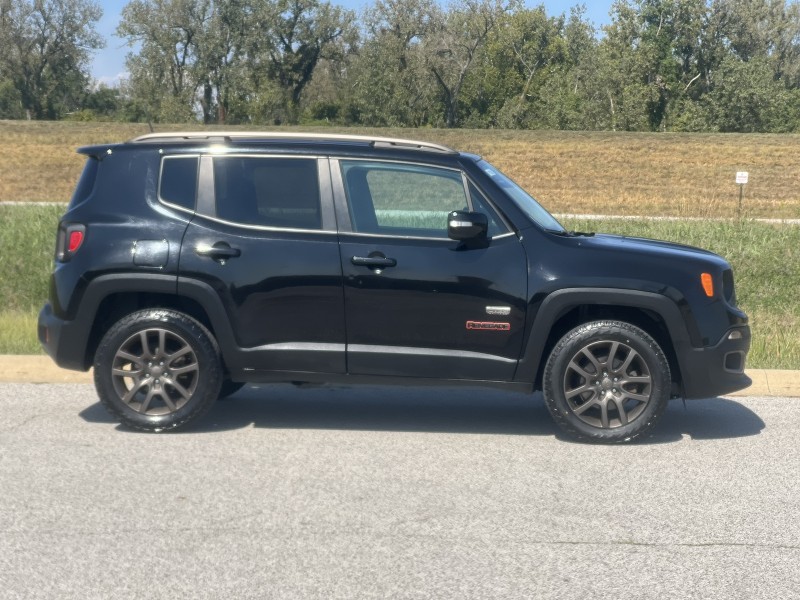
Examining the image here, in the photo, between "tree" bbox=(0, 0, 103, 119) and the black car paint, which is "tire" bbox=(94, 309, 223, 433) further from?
"tree" bbox=(0, 0, 103, 119)

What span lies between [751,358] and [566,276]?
10.9 ft

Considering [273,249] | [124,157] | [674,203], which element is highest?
[124,157]

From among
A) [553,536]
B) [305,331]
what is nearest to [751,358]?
[305,331]

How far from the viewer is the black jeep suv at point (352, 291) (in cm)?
705

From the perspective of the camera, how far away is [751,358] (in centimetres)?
970

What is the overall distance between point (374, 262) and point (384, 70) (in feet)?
251

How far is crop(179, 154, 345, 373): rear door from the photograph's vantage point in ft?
23.5

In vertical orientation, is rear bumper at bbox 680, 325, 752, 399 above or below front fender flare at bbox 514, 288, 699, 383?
below

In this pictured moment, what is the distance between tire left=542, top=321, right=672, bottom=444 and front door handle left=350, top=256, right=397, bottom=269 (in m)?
1.12

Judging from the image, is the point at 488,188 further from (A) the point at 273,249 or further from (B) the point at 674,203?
(B) the point at 674,203

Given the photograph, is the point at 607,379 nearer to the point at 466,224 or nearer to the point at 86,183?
the point at 466,224

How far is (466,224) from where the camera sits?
6.97 metres

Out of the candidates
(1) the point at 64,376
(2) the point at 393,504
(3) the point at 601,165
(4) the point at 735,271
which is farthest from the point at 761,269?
(3) the point at 601,165

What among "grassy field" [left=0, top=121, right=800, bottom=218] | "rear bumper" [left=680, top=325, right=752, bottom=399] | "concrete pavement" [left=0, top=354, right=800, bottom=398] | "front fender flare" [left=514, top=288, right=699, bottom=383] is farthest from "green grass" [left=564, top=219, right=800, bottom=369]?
"grassy field" [left=0, top=121, right=800, bottom=218]
